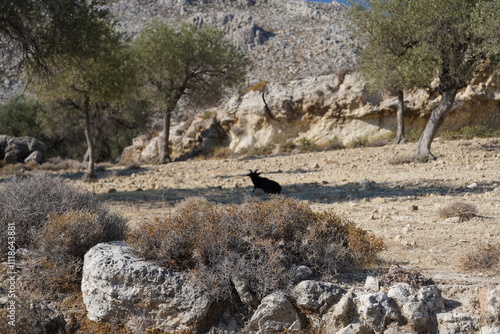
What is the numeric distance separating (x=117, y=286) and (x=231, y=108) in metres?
25.5

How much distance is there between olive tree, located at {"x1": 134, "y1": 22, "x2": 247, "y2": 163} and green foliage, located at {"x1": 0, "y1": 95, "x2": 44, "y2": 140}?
14.7 metres

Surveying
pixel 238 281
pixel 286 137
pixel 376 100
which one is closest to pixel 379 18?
pixel 376 100

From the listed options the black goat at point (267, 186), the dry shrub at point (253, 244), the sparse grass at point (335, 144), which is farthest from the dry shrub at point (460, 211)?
the sparse grass at point (335, 144)

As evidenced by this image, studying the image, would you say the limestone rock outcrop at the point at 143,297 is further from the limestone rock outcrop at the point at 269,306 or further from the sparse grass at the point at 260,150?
the sparse grass at the point at 260,150

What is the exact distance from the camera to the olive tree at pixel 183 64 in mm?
25700

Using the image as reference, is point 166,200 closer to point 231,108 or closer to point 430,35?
point 430,35

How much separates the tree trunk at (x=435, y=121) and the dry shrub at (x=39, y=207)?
1265cm

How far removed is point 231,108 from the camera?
29.7 m

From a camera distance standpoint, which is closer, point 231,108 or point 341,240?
point 341,240

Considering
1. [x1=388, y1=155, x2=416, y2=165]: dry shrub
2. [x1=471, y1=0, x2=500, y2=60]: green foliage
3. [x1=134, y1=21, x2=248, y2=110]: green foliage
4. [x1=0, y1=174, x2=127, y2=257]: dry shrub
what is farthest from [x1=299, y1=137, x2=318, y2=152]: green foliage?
[x1=0, y1=174, x2=127, y2=257]: dry shrub

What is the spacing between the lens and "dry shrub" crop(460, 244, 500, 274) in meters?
4.99

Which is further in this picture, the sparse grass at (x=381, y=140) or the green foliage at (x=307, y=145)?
the green foliage at (x=307, y=145)

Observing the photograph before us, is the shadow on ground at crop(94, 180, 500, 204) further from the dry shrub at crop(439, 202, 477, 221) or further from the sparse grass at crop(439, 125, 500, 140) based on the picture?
the sparse grass at crop(439, 125, 500, 140)

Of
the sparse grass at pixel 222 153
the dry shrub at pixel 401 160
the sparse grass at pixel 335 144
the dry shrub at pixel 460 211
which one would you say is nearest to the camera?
the dry shrub at pixel 460 211
